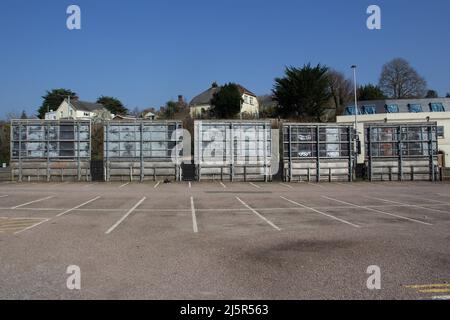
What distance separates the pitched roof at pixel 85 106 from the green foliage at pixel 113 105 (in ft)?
16.8

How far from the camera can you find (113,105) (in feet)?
327

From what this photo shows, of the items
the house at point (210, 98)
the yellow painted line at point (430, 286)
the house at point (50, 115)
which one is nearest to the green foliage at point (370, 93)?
the house at point (210, 98)

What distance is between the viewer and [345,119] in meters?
52.2

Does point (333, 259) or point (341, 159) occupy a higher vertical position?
point (341, 159)

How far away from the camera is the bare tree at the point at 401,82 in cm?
7494

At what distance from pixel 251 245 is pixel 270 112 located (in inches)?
2323

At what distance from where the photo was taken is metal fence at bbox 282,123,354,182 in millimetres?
28969

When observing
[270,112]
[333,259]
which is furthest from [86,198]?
[270,112]

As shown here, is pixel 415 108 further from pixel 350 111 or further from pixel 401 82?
pixel 401 82

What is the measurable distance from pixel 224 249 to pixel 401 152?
25.3 meters

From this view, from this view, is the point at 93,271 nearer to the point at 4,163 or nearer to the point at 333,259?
the point at 333,259

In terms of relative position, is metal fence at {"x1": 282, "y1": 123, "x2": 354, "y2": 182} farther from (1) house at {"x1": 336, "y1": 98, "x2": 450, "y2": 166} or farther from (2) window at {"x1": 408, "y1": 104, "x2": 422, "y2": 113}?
(2) window at {"x1": 408, "y1": 104, "x2": 422, "y2": 113}

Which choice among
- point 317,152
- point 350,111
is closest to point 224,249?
point 317,152
